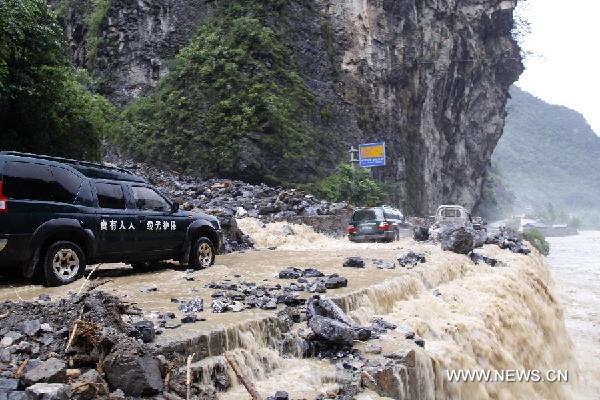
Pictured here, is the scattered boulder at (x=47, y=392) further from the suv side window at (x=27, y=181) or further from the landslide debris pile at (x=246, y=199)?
the landslide debris pile at (x=246, y=199)

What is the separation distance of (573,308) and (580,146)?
624 ft

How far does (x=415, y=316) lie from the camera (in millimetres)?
8984

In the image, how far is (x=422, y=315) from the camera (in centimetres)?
926

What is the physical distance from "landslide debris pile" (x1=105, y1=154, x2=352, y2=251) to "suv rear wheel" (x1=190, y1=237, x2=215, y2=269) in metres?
10.3

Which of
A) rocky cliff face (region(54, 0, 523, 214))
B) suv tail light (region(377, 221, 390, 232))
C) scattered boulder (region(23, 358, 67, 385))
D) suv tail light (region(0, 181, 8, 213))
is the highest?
rocky cliff face (region(54, 0, 523, 214))

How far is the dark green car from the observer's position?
20875mm

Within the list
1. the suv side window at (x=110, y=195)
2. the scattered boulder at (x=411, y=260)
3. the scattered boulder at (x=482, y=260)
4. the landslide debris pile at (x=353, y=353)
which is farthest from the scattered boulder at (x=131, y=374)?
the scattered boulder at (x=482, y=260)

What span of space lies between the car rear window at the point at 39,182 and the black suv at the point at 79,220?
0.05ft

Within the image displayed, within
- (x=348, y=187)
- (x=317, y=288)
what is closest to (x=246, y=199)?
(x=348, y=187)

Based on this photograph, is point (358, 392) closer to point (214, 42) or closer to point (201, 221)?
point (201, 221)

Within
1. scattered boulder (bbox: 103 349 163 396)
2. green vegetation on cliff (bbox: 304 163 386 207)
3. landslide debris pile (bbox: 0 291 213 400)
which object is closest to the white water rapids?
scattered boulder (bbox: 103 349 163 396)

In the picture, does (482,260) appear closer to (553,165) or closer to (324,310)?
(324,310)

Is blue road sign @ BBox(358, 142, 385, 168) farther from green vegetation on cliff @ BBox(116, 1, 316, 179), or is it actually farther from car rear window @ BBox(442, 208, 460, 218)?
car rear window @ BBox(442, 208, 460, 218)

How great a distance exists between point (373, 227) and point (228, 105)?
14809 millimetres
